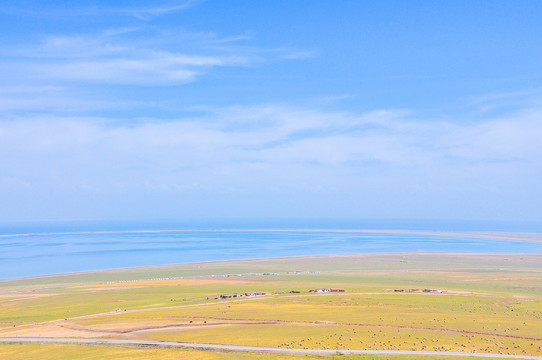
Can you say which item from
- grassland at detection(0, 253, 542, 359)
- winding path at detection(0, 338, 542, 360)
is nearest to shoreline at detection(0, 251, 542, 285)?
grassland at detection(0, 253, 542, 359)

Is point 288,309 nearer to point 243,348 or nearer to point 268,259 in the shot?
point 243,348

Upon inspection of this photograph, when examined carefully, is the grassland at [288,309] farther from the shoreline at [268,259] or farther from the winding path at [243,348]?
the shoreline at [268,259]

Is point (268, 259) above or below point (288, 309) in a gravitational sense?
below

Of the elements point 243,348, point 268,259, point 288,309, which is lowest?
point 268,259

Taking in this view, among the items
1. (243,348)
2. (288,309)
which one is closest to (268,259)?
(288,309)

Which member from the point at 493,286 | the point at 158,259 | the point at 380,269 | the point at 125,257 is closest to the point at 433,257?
the point at 380,269

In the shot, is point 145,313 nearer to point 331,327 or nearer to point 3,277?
point 331,327

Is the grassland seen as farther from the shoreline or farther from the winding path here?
the shoreline

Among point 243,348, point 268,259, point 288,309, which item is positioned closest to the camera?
point 243,348
